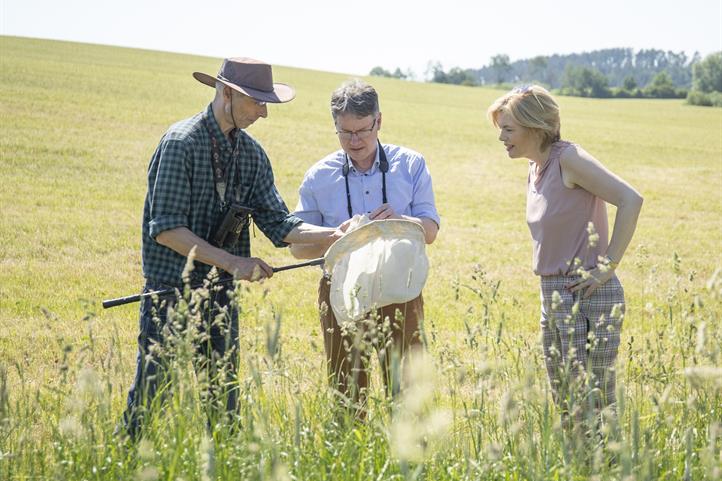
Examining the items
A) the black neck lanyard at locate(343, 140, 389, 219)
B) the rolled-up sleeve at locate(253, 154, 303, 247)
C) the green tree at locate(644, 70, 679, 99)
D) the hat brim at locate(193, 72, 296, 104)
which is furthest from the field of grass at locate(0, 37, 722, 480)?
the green tree at locate(644, 70, 679, 99)

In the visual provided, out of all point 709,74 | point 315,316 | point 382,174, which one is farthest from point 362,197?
point 709,74

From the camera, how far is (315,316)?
29.7 feet

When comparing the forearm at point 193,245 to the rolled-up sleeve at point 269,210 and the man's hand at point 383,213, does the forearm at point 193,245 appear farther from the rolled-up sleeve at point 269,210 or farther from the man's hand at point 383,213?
the man's hand at point 383,213

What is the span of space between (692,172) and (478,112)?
24.2 metres

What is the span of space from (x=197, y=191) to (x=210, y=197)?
0.33 feet

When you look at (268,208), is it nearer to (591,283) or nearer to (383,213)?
(383,213)

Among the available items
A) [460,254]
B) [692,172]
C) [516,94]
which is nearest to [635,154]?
[692,172]

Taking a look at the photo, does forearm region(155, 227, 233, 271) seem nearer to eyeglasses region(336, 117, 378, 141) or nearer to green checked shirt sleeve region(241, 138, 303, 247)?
green checked shirt sleeve region(241, 138, 303, 247)

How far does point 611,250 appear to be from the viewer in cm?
446

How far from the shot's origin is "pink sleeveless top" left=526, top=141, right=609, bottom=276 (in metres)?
4.47

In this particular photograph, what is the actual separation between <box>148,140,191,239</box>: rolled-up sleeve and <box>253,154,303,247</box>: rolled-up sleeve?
562 mm

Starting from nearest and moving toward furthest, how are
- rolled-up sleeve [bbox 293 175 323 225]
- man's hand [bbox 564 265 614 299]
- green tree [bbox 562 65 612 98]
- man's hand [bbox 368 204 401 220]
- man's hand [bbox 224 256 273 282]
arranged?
man's hand [bbox 224 256 273 282] < man's hand [bbox 564 265 614 299] < man's hand [bbox 368 204 401 220] < rolled-up sleeve [bbox 293 175 323 225] < green tree [bbox 562 65 612 98]

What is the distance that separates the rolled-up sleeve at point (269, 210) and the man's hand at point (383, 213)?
1.85 feet

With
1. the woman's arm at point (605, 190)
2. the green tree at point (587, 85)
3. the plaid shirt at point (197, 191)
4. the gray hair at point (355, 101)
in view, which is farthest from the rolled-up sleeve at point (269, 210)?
the green tree at point (587, 85)
